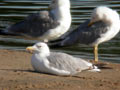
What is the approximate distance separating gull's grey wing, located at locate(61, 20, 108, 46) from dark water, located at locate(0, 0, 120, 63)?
0.59 m

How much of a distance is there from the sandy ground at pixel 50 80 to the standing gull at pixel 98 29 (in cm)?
158

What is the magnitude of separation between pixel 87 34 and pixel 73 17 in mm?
5991

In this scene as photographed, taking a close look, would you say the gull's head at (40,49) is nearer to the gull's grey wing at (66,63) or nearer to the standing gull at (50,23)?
the gull's grey wing at (66,63)

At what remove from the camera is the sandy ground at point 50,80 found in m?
7.89

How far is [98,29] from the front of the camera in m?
11.8

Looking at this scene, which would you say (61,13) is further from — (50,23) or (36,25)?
(36,25)

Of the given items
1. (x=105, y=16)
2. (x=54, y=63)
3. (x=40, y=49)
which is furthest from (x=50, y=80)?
(x=105, y=16)

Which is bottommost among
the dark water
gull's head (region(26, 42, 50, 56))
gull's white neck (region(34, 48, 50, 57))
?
the dark water

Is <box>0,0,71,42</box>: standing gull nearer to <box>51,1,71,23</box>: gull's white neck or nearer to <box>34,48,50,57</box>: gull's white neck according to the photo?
<box>51,1,71,23</box>: gull's white neck

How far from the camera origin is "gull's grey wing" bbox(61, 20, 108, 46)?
38.7ft

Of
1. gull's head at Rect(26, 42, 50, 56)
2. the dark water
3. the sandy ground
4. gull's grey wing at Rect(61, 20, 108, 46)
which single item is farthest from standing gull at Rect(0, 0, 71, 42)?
gull's head at Rect(26, 42, 50, 56)

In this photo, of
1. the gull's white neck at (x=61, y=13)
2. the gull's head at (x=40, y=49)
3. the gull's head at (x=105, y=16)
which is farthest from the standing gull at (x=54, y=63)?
the gull's white neck at (x=61, y=13)

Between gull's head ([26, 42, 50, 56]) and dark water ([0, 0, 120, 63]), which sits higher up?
gull's head ([26, 42, 50, 56])

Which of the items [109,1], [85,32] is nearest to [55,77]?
[85,32]
